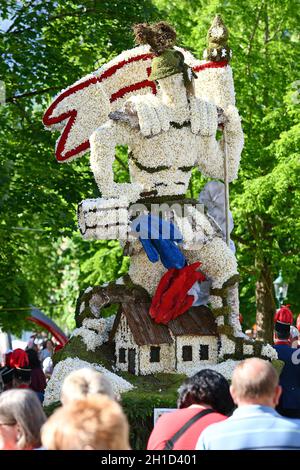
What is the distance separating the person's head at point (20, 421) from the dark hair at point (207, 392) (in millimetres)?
999

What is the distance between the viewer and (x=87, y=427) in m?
4.09

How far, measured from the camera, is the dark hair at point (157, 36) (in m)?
9.06

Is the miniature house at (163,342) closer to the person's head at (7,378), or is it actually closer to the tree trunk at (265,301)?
the person's head at (7,378)

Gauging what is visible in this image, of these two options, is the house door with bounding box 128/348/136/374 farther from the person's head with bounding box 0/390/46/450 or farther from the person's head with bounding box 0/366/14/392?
the person's head with bounding box 0/390/46/450

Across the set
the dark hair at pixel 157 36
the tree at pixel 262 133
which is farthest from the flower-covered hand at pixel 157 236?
the tree at pixel 262 133

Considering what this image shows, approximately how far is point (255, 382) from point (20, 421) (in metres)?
1.07

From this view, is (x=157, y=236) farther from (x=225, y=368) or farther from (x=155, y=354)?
(x=225, y=368)

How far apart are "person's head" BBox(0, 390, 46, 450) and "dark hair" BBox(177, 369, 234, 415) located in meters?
1.00

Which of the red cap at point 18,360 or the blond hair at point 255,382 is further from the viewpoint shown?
the red cap at point 18,360

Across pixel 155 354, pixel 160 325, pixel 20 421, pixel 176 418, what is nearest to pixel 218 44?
pixel 160 325

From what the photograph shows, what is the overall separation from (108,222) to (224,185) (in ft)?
4.40

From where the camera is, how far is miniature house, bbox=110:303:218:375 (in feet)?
29.9

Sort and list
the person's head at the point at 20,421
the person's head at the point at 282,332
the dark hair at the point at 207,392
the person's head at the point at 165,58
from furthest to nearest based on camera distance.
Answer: the person's head at the point at 282,332 < the person's head at the point at 165,58 < the dark hair at the point at 207,392 < the person's head at the point at 20,421

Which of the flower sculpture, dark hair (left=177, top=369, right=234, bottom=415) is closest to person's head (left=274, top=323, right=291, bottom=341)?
the flower sculpture
